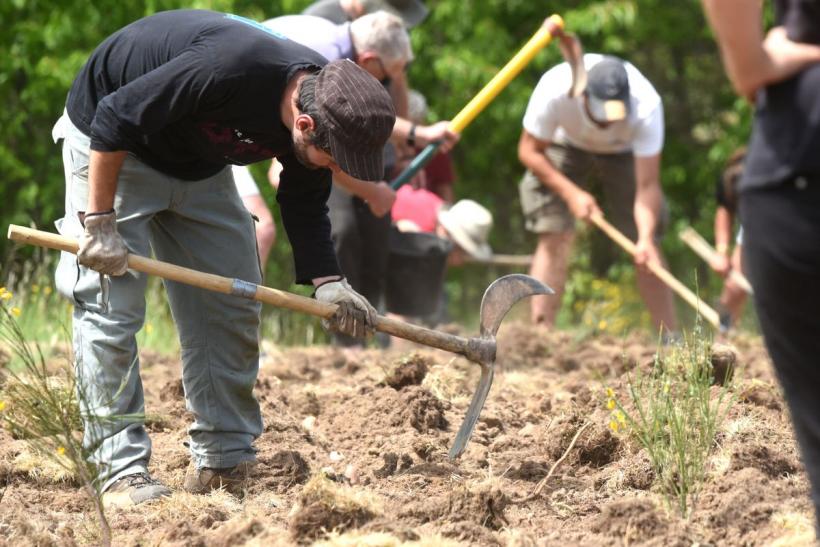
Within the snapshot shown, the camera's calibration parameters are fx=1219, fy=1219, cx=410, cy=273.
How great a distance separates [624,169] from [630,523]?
470 cm

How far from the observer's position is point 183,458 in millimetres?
4621

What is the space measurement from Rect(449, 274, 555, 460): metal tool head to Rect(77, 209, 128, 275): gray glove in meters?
1.36

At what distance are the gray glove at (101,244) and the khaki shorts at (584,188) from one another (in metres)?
4.56

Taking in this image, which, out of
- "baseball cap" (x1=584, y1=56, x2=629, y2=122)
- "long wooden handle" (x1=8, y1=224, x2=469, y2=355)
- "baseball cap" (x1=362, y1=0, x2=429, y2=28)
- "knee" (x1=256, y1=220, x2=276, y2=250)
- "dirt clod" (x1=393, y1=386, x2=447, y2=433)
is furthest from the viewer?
"baseball cap" (x1=362, y1=0, x2=429, y2=28)

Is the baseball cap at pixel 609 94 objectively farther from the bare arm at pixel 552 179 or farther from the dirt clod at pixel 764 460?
the dirt clod at pixel 764 460

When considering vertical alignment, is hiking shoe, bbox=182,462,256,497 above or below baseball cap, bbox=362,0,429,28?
below

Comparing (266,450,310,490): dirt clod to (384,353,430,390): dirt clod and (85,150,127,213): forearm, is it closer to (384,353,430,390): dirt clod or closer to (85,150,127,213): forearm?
(384,353,430,390): dirt clod

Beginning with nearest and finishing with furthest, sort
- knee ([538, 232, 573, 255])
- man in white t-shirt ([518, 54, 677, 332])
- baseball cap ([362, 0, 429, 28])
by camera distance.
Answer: man in white t-shirt ([518, 54, 677, 332]) < knee ([538, 232, 573, 255]) < baseball cap ([362, 0, 429, 28])

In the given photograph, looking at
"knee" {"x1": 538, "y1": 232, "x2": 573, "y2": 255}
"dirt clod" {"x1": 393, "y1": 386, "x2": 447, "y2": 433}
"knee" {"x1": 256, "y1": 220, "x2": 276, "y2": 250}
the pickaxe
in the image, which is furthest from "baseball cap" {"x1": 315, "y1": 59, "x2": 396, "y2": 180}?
"knee" {"x1": 538, "y1": 232, "x2": 573, "y2": 255}

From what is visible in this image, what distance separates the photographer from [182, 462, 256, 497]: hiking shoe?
4270 millimetres

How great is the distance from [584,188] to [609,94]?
1.25 meters

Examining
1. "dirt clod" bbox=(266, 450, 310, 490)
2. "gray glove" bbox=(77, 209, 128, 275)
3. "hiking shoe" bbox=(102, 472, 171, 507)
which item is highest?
"gray glove" bbox=(77, 209, 128, 275)

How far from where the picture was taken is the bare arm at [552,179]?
7.51 m

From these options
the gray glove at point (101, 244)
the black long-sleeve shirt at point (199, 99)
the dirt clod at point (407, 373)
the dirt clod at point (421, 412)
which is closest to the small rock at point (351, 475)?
the dirt clod at point (421, 412)
